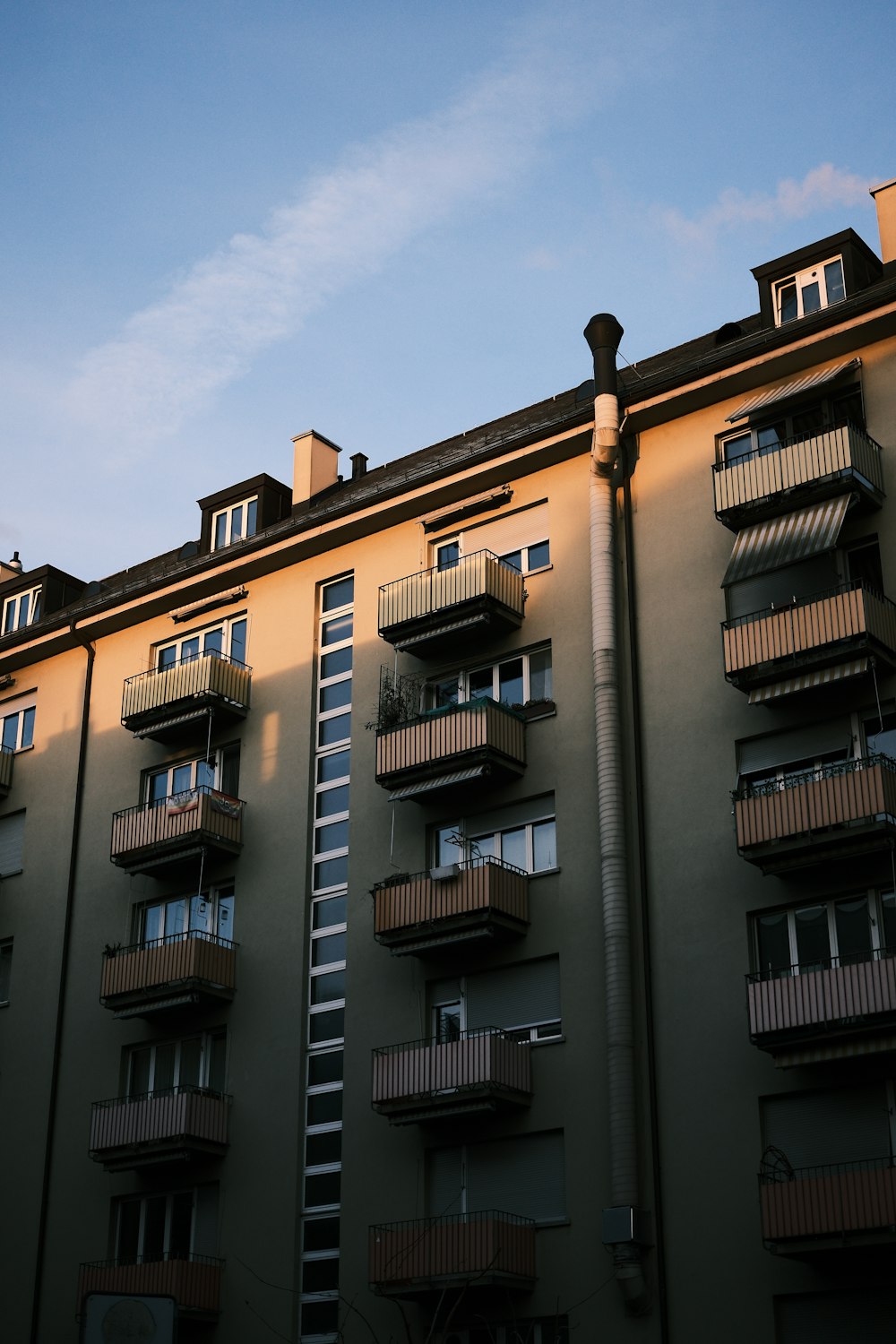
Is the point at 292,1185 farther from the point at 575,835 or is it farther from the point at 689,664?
the point at 689,664

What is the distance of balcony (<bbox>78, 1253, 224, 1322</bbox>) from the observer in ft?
101

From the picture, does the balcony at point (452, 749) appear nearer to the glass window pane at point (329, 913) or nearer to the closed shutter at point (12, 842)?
the glass window pane at point (329, 913)

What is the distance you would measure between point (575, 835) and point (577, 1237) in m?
7.18

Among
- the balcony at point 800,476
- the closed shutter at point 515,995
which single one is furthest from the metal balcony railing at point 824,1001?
the balcony at point 800,476

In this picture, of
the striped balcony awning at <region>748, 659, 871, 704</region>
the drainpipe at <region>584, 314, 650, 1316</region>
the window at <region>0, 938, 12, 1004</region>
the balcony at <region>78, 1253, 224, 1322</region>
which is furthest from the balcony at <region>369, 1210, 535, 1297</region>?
the window at <region>0, 938, 12, 1004</region>

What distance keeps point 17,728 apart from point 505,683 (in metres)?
15.6

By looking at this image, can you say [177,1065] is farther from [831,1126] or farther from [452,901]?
[831,1126]

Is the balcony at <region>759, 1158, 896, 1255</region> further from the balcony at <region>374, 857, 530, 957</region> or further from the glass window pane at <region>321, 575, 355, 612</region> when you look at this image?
the glass window pane at <region>321, 575, 355, 612</region>

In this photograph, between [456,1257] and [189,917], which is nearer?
[456,1257]

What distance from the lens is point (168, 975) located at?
3344 cm

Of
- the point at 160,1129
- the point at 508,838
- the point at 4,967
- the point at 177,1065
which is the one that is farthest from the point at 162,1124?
the point at 508,838

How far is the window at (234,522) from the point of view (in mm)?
40781

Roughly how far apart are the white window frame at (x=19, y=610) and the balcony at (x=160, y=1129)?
1649cm

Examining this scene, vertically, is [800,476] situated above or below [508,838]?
above
